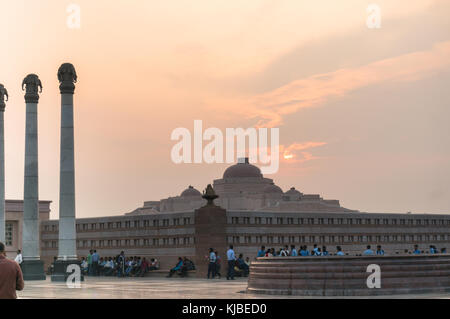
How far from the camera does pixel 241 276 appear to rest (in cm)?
3662

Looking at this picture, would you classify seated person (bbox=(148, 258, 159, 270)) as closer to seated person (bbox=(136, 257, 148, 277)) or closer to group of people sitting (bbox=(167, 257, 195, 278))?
seated person (bbox=(136, 257, 148, 277))

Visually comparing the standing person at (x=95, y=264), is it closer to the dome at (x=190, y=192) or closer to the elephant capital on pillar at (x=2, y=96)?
the elephant capital on pillar at (x=2, y=96)

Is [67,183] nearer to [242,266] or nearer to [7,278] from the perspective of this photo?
[242,266]

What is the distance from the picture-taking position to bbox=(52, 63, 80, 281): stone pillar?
3522cm

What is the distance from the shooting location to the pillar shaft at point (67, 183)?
35241 mm

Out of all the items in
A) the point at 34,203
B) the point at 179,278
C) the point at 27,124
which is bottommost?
the point at 179,278

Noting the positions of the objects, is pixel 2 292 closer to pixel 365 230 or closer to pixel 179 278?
pixel 179 278

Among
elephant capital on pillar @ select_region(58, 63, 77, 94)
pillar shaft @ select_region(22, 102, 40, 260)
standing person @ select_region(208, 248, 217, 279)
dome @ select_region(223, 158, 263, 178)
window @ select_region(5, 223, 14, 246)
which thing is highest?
elephant capital on pillar @ select_region(58, 63, 77, 94)

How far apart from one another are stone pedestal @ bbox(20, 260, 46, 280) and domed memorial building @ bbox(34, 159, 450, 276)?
7739mm

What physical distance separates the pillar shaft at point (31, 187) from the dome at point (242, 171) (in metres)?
61.7

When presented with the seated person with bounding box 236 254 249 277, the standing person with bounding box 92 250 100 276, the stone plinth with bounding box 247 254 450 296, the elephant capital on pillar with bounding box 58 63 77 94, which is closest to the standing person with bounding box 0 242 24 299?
the stone plinth with bounding box 247 254 450 296

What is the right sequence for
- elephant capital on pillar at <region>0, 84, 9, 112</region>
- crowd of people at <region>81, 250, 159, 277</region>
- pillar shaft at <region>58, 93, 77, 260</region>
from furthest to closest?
elephant capital on pillar at <region>0, 84, 9, 112</region> → crowd of people at <region>81, 250, 159, 277</region> → pillar shaft at <region>58, 93, 77, 260</region>

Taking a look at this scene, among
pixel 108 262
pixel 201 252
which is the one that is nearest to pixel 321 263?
pixel 201 252

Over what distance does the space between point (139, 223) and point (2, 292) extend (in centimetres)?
3444
